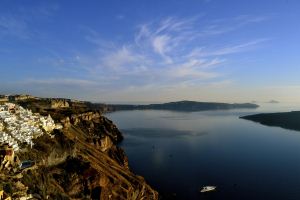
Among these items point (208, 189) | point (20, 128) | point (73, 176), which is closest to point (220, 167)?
point (208, 189)

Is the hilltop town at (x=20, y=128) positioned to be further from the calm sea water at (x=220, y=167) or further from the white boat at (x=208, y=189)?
the white boat at (x=208, y=189)

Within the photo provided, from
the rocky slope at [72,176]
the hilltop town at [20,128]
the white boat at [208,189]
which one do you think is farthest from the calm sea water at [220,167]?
the hilltop town at [20,128]

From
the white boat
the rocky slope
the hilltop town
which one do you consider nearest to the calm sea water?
the white boat

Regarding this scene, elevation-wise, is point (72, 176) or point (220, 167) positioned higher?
point (72, 176)

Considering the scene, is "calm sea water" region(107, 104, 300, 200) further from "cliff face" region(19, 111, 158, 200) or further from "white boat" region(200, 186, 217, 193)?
"cliff face" region(19, 111, 158, 200)

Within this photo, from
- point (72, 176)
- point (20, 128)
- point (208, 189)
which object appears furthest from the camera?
point (208, 189)

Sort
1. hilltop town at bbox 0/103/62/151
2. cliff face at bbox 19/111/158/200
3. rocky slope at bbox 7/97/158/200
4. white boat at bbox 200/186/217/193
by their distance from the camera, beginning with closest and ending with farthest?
rocky slope at bbox 7/97/158/200, cliff face at bbox 19/111/158/200, hilltop town at bbox 0/103/62/151, white boat at bbox 200/186/217/193

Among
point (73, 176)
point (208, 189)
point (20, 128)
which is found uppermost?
point (20, 128)

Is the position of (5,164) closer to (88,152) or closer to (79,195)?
(79,195)

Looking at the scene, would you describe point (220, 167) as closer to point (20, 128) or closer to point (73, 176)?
point (73, 176)

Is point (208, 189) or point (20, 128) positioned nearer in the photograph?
point (20, 128)

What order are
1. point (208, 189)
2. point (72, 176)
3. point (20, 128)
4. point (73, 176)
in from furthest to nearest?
point (208, 189)
point (20, 128)
point (73, 176)
point (72, 176)

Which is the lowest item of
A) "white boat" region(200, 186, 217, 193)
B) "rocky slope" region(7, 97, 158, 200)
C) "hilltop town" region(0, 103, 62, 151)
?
"white boat" region(200, 186, 217, 193)
